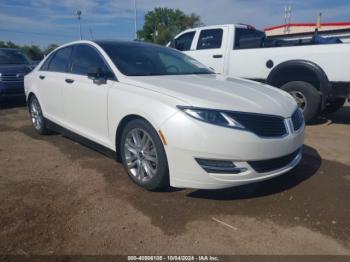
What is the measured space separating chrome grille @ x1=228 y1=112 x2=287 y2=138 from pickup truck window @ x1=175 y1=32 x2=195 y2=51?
5.72 meters

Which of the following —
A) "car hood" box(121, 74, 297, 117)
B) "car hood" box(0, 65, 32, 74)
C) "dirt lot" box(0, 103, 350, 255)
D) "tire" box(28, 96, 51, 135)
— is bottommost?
"dirt lot" box(0, 103, 350, 255)

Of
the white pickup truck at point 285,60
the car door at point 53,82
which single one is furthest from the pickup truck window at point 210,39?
the car door at point 53,82

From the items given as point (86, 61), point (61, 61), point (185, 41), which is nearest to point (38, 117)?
point (61, 61)

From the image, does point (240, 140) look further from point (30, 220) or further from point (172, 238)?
point (30, 220)

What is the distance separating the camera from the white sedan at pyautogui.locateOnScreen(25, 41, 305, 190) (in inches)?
120

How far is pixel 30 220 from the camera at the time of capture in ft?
10.0

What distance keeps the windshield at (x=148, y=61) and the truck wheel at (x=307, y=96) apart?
2.45 m

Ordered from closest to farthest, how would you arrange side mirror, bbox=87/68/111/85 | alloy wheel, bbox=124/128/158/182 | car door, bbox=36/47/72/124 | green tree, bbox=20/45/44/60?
alloy wheel, bbox=124/128/158/182 < side mirror, bbox=87/68/111/85 < car door, bbox=36/47/72/124 < green tree, bbox=20/45/44/60

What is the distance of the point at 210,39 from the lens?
8172mm

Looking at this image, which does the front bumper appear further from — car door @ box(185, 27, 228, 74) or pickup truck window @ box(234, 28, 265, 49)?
car door @ box(185, 27, 228, 74)

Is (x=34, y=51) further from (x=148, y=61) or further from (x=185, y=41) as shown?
(x=148, y=61)

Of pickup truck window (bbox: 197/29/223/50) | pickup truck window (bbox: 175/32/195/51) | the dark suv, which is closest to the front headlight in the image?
pickup truck window (bbox: 197/29/223/50)

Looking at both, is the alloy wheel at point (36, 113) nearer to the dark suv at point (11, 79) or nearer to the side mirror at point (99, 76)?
the side mirror at point (99, 76)

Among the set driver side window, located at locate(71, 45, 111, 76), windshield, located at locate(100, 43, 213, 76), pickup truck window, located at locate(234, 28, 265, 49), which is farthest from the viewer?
pickup truck window, located at locate(234, 28, 265, 49)
